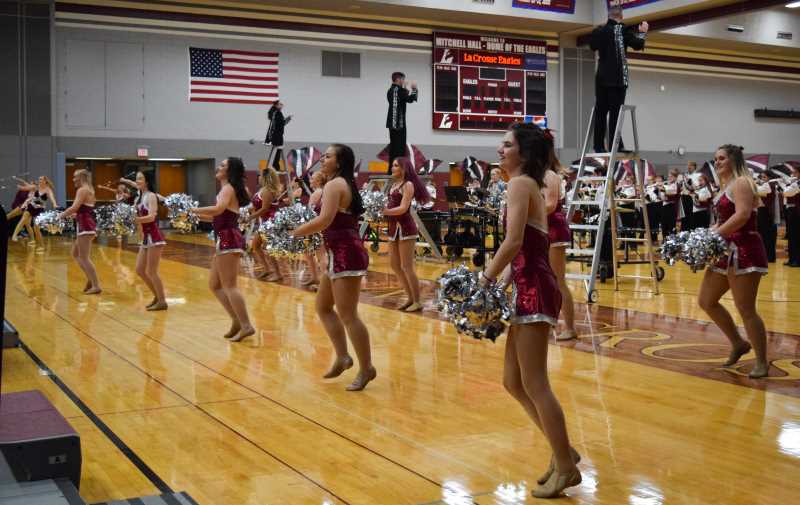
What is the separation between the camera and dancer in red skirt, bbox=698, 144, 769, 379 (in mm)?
Result: 6176

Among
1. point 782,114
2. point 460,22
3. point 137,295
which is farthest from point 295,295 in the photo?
point 782,114

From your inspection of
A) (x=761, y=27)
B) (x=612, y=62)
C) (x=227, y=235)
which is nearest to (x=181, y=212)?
(x=227, y=235)

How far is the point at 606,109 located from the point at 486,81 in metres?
18.4

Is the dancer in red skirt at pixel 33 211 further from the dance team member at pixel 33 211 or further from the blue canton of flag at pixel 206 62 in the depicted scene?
the blue canton of flag at pixel 206 62

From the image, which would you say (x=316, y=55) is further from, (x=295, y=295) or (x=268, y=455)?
(x=268, y=455)

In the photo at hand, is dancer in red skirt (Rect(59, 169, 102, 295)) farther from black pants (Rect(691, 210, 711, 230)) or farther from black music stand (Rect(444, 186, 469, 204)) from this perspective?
black pants (Rect(691, 210, 711, 230))

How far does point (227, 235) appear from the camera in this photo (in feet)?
25.8

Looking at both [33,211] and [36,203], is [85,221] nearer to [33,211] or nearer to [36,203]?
[36,203]

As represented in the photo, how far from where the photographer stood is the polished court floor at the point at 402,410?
13.5 ft

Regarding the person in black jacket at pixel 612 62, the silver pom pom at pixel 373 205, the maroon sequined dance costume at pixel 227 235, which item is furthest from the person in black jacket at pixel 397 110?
the maroon sequined dance costume at pixel 227 235

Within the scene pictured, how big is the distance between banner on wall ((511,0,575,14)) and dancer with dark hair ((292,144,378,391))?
21.6m

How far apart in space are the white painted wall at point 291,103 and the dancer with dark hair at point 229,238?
57.7 ft

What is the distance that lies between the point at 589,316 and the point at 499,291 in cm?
578

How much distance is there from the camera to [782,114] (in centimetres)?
3312
